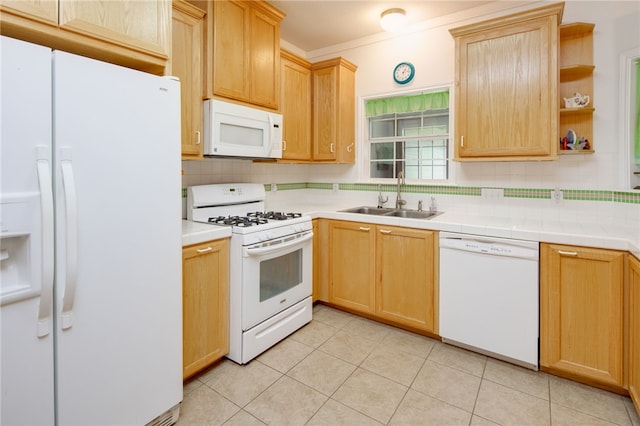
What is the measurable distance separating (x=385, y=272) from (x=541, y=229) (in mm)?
1142

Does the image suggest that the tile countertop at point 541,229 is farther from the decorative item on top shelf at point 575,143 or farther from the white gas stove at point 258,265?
the white gas stove at point 258,265

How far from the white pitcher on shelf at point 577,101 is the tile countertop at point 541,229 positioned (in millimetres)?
849

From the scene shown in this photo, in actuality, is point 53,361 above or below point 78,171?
below

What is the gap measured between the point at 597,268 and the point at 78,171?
8.73 ft

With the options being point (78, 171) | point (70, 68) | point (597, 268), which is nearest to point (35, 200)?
point (78, 171)

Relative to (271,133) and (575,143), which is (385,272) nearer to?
(271,133)

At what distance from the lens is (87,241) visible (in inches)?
53.5

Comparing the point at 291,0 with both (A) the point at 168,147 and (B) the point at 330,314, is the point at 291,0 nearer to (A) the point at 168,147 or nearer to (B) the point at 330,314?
(A) the point at 168,147

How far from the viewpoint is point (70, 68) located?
130 cm

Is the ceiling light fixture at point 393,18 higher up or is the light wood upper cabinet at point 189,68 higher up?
the ceiling light fixture at point 393,18

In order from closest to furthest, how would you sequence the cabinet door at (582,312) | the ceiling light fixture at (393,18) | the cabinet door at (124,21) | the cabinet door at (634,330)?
the cabinet door at (124,21), the cabinet door at (634,330), the cabinet door at (582,312), the ceiling light fixture at (393,18)

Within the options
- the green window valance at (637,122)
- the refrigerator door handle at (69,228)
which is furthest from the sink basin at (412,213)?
the refrigerator door handle at (69,228)

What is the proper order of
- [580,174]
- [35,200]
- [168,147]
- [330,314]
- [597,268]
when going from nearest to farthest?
[35,200] < [168,147] < [597,268] < [580,174] < [330,314]

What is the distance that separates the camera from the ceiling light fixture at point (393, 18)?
2951 mm
